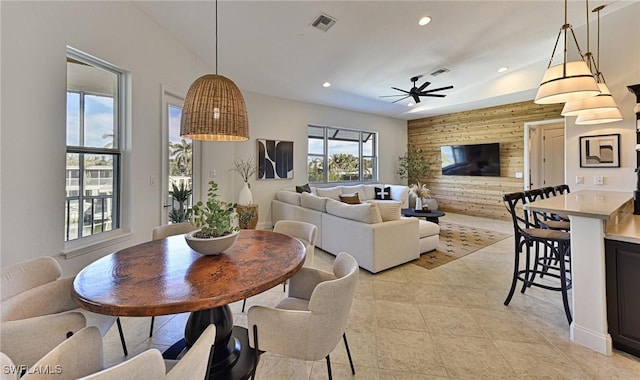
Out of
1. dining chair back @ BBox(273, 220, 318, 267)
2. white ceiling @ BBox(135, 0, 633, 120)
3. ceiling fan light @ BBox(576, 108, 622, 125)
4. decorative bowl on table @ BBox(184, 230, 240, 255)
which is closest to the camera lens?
decorative bowl on table @ BBox(184, 230, 240, 255)

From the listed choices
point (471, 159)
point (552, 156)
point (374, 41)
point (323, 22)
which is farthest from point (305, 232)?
point (552, 156)

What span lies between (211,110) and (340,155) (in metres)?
5.88

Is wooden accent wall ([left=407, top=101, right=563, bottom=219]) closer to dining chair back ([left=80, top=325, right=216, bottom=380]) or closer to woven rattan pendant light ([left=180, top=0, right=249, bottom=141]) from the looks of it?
woven rattan pendant light ([left=180, top=0, right=249, bottom=141])

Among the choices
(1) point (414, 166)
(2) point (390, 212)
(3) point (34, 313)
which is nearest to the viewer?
(3) point (34, 313)

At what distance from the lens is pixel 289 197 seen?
5242 millimetres

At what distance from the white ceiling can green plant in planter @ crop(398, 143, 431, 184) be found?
8.41ft

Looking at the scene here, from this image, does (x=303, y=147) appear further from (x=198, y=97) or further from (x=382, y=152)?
(x=198, y=97)

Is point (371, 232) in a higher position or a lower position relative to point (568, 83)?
lower

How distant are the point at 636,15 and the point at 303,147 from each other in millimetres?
5511

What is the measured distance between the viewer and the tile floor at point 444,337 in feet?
5.55

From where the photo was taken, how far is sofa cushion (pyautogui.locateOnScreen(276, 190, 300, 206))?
4.97m

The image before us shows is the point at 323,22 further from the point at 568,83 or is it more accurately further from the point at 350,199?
the point at 350,199

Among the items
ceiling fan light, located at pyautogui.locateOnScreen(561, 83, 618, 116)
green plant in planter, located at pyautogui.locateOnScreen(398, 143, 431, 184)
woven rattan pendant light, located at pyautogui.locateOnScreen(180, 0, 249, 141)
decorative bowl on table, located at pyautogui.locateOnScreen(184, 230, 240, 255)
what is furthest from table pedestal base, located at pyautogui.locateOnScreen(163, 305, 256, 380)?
green plant in planter, located at pyautogui.locateOnScreen(398, 143, 431, 184)

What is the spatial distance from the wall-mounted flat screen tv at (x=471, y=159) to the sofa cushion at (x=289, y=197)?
4.90m
